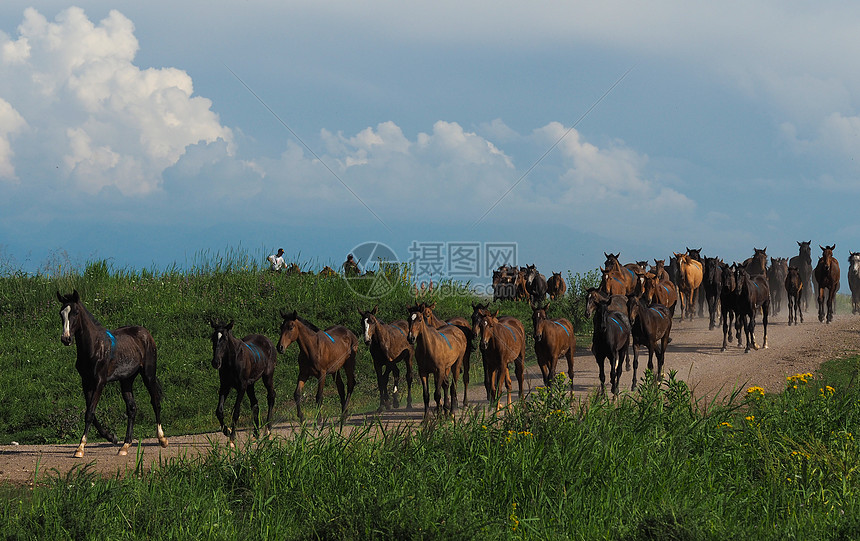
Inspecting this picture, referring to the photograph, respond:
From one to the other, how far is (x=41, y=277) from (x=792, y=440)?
81.4 ft

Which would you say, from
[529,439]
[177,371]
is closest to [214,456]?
[529,439]

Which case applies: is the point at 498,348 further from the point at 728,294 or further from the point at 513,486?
the point at 728,294

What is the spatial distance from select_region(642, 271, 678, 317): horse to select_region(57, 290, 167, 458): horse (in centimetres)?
1426

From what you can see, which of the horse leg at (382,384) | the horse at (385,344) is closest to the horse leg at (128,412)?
the horse at (385,344)

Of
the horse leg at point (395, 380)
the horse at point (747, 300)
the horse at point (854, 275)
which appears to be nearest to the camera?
the horse leg at point (395, 380)

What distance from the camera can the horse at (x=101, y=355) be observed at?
439 inches

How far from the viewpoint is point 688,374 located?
15.8 metres

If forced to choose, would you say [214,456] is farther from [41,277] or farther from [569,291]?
[569,291]

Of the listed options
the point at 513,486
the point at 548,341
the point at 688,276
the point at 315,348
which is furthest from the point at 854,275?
the point at 513,486

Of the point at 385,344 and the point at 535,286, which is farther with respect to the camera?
the point at 535,286

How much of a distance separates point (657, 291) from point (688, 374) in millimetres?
7324

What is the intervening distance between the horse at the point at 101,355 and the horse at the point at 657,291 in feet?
46.8

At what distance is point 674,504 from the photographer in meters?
7.22

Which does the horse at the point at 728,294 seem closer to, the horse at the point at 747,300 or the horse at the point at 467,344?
the horse at the point at 747,300
